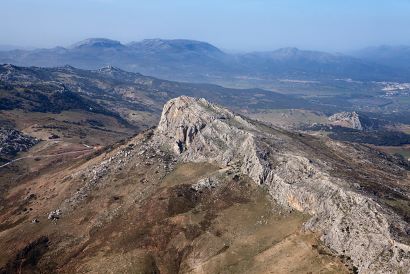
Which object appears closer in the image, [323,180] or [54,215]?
[323,180]

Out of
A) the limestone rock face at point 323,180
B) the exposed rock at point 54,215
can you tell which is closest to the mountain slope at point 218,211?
the limestone rock face at point 323,180

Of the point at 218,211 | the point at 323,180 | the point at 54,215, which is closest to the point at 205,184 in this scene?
the point at 218,211

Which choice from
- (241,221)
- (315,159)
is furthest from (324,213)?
(315,159)

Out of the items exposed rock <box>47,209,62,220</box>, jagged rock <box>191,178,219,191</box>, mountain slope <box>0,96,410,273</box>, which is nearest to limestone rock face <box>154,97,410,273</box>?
mountain slope <box>0,96,410,273</box>

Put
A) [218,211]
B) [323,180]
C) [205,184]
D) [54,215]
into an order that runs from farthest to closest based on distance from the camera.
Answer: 1. [54,215]
2. [205,184]
3. [218,211]
4. [323,180]

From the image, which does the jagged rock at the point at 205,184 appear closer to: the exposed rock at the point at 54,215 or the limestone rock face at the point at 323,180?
the limestone rock face at the point at 323,180

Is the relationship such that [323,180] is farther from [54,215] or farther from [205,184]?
[54,215]

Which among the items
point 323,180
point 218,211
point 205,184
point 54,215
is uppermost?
point 323,180
